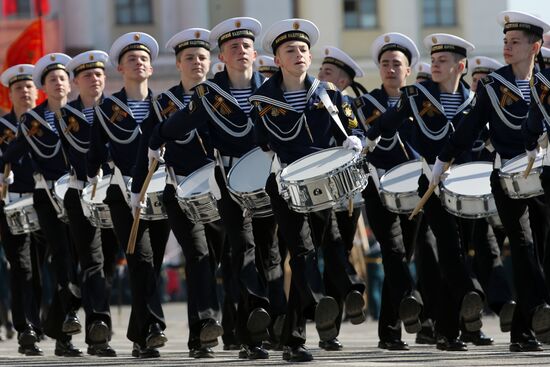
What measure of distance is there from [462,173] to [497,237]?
1743 mm

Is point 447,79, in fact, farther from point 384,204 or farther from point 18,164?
point 18,164

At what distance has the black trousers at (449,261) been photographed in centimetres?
1361

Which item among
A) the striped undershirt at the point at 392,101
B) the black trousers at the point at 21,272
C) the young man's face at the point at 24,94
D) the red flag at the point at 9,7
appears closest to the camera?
the striped undershirt at the point at 392,101

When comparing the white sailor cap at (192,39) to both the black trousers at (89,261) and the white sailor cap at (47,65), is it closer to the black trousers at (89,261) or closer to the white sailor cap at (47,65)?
the black trousers at (89,261)

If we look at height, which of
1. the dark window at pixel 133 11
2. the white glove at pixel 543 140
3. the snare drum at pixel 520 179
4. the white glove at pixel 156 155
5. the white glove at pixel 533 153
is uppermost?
the dark window at pixel 133 11

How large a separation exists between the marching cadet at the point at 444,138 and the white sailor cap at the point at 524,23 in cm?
102

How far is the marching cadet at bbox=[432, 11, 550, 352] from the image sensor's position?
12.9 m

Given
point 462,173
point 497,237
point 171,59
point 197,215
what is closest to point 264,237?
point 197,215

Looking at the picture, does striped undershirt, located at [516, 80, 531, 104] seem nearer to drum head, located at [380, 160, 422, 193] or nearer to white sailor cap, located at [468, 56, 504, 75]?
drum head, located at [380, 160, 422, 193]

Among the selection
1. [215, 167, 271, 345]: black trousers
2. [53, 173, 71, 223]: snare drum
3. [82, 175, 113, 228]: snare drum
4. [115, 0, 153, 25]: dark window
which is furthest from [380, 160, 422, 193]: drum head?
[115, 0, 153, 25]: dark window

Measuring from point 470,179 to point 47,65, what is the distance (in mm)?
4144

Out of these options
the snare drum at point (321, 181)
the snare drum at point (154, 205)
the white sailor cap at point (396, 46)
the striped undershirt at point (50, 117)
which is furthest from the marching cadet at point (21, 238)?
the snare drum at point (321, 181)

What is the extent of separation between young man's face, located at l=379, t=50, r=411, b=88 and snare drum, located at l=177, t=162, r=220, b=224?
6.69ft

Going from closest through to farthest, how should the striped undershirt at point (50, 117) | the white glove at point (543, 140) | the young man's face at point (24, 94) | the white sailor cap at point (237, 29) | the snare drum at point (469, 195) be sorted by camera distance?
the white glove at point (543, 140) → the snare drum at point (469, 195) → the white sailor cap at point (237, 29) → the striped undershirt at point (50, 117) → the young man's face at point (24, 94)
